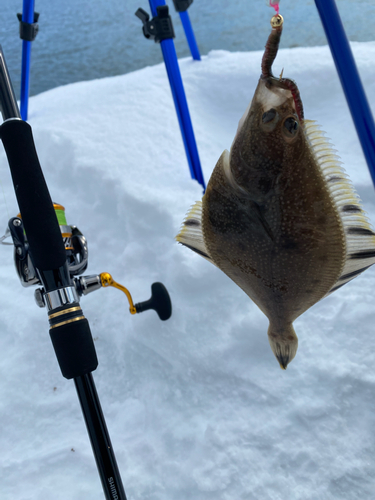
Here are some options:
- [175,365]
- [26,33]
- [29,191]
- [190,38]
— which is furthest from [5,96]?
[190,38]

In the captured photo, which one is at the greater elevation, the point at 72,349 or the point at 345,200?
the point at 345,200

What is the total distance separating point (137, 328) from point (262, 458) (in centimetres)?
43

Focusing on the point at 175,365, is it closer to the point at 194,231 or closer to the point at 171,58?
the point at 194,231

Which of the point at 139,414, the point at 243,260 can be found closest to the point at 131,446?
the point at 139,414

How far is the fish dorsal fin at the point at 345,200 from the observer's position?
15.1 inches

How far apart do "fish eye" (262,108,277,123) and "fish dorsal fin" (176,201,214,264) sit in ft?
0.43

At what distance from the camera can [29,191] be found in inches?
22.1

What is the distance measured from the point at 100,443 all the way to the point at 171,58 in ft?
3.16

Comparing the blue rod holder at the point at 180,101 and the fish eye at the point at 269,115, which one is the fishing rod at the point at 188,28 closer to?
the blue rod holder at the point at 180,101

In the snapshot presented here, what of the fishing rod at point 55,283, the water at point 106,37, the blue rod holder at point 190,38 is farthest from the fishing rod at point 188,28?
the fishing rod at point 55,283

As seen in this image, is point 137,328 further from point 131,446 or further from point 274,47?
point 274,47

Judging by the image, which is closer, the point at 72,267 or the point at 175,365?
the point at 72,267

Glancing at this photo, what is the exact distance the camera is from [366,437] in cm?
70

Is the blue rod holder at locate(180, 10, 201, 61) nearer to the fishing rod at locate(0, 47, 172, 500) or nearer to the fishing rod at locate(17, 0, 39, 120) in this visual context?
the fishing rod at locate(17, 0, 39, 120)
